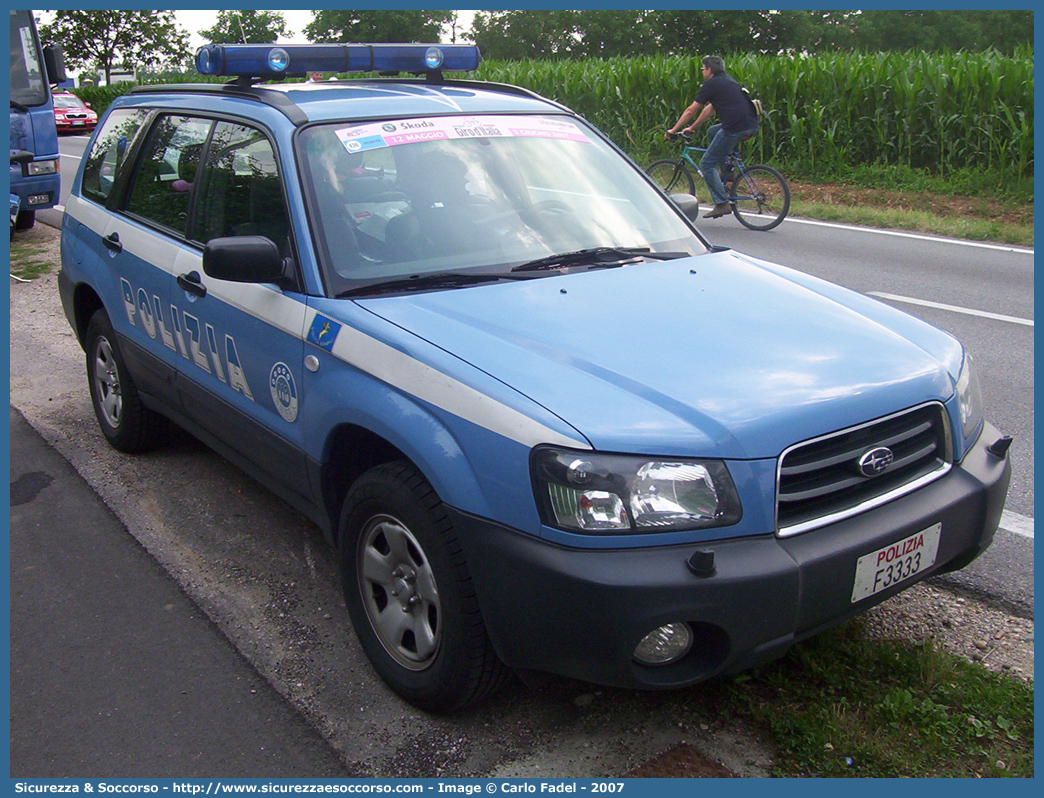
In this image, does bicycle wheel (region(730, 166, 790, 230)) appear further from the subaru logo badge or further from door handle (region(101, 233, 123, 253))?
the subaru logo badge

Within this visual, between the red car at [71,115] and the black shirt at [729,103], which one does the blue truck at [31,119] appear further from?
the red car at [71,115]

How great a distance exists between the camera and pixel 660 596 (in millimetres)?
2402

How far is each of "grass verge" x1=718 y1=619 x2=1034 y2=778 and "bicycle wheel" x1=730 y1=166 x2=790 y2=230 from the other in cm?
966

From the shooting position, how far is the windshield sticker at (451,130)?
369 cm

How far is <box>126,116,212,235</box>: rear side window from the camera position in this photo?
427 centimetres

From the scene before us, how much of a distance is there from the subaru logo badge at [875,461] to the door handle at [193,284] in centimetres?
257

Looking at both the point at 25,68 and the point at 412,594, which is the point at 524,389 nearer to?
the point at 412,594

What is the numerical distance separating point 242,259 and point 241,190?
2.39 ft

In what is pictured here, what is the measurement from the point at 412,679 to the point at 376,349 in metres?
1.00

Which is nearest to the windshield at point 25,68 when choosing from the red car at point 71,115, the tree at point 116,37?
the red car at point 71,115

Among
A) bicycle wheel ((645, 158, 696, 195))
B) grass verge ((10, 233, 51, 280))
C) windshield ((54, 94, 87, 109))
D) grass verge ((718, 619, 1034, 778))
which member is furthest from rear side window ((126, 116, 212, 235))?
windshield ((54, 94, 87, 109))

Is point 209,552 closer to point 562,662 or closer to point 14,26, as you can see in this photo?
point 562,662

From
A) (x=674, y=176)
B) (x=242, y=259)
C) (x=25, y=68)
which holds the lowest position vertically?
(x=674, y=176)

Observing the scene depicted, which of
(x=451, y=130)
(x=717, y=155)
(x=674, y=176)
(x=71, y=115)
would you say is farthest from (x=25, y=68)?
(x=71, y=115)
